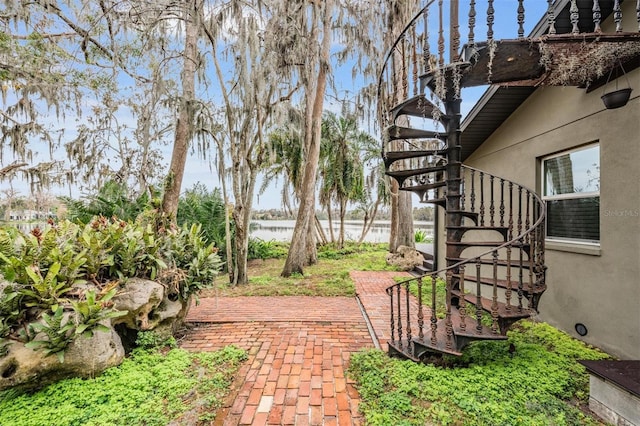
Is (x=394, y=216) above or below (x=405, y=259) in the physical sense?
above

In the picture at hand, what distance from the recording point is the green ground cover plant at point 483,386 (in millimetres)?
2045

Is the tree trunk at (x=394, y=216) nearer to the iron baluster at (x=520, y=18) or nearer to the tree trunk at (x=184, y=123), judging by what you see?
the tree trunk at (x=184, y=123)

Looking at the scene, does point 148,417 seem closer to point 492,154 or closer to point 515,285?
point 515,285

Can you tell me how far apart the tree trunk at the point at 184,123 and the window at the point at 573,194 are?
20.6ft

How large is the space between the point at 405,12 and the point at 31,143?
10.7m

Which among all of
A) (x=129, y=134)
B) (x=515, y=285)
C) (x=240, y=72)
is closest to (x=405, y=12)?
(x=240, y=72)

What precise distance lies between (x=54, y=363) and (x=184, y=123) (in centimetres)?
491

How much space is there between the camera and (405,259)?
8.14 meters

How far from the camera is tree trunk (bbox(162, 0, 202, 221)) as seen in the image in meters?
5.87

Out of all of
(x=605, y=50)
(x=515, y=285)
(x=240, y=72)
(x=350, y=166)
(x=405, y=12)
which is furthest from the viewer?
(x=350, y=166)

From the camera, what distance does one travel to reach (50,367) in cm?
229

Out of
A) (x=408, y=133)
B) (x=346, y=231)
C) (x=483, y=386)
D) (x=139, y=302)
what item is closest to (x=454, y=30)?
(x=408, y=133)

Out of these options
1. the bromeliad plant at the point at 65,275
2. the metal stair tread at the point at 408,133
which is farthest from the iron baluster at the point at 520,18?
the bromeliad plant at the point at 65,275

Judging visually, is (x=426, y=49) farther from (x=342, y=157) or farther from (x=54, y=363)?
(x=342, y=157)
